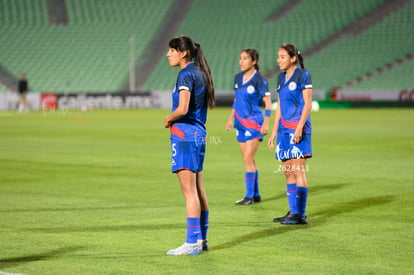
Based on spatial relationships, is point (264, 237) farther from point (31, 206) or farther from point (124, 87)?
point (124, 87)

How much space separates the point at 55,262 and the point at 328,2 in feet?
167

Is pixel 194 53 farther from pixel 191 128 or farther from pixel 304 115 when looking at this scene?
pixel 304 115

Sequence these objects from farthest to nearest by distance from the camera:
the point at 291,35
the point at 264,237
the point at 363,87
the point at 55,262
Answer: the point at 291,35 → the point at 363,87 → the point at 264,237 → the point at 55,262

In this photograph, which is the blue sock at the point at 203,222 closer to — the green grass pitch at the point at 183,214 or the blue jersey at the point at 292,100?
the green grass pitch at the point at 183,214

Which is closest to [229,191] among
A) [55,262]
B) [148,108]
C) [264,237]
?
[264,237]

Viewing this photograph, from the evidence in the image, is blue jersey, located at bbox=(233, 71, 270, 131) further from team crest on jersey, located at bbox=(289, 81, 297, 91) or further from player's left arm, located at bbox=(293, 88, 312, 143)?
player's left arm, located at bbox=(293, 88, 312, 143)

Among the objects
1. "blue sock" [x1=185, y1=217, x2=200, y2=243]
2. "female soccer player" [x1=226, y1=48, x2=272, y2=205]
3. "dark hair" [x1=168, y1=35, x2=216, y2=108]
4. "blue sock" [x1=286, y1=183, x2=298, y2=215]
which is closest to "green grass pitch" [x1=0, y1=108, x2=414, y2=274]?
"blue sock" [x1=185, y1=217, x2=200, y2=243]

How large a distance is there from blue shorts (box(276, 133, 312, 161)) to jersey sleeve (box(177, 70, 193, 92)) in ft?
8.31

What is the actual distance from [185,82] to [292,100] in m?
2.61

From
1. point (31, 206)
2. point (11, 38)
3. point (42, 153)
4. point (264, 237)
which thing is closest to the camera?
point (264, 237)

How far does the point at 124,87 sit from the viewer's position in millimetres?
54344

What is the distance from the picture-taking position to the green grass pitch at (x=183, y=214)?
7359 millimetres

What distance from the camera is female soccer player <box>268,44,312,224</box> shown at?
9.57 metres

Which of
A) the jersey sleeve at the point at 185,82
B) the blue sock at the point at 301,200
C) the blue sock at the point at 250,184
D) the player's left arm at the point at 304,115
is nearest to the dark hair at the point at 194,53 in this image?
the jersey sleeve at the point at 185,82
